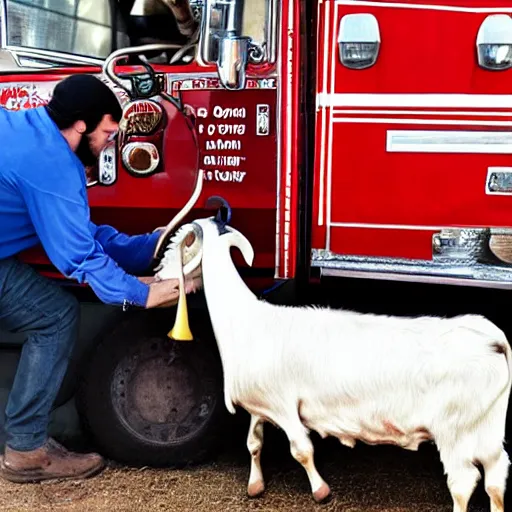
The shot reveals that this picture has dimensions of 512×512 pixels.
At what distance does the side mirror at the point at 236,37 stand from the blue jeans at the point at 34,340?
1151 millimetres

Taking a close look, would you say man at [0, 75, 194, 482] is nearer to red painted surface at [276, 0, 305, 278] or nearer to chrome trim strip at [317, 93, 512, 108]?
red painted surface at [276, 0, 305, 278]

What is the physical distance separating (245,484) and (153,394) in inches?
22.3

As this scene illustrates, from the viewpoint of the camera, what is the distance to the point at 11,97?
150 inches

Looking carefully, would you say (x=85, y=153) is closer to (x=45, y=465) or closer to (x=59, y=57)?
(x=59, y=57)

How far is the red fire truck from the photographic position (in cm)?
338

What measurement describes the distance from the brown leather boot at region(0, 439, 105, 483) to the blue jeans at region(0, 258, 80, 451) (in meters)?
0.04

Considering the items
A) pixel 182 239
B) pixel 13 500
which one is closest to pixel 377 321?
pixel 182 239

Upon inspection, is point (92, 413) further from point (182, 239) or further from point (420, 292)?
point (420, 292)

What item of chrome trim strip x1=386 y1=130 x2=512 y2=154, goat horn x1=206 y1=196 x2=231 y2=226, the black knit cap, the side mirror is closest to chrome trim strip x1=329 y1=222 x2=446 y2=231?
chrome trim strip x1=386 y1=130 x2=512 y2=154

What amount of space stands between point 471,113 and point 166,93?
3.96ft

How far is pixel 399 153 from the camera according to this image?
3.45 meters

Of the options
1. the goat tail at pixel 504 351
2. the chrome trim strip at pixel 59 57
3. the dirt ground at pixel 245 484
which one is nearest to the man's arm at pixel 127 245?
the chrome trim strip at pixel 59 57

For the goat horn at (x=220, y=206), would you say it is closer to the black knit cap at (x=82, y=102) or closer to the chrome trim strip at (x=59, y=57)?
the black knit cap at (x=82, y=102)

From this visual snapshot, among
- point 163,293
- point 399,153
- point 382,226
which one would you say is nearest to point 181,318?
point 163,293
